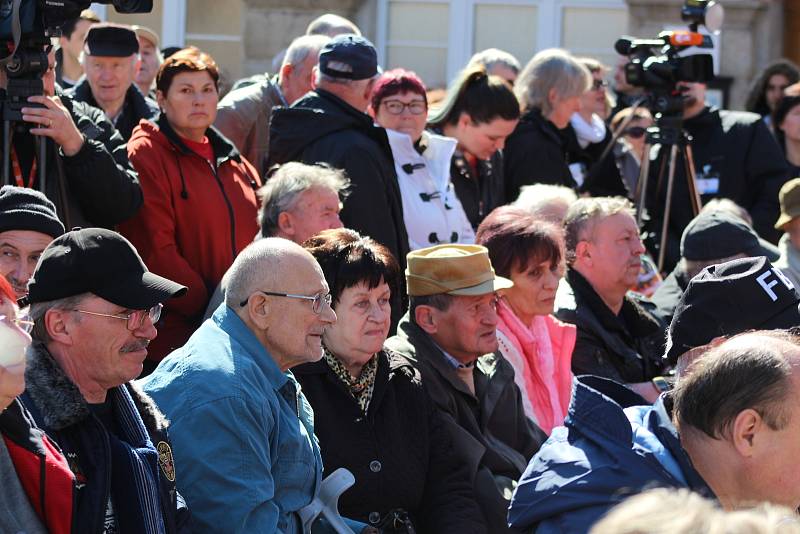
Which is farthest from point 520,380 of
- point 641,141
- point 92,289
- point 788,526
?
point 641,141

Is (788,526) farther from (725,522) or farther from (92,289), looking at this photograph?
(92,289)

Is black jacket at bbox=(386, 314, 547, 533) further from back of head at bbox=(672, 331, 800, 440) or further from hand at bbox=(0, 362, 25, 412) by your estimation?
hand at bbox=(0, 362, 25, 412)

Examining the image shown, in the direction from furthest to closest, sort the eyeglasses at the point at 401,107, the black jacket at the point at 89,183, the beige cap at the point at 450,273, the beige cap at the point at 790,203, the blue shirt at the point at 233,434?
the beige cap at the point at 790,203, the eyeglasses at the point at 401,107, the beige cap at the point at 450,273, the black jacket at the point at 89,183, the blue shirt at the point at 233,434

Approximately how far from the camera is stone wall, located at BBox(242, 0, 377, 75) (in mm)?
10430

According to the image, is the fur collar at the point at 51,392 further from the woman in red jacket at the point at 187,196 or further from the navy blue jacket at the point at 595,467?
the woman in red jacket at the point at 187,196

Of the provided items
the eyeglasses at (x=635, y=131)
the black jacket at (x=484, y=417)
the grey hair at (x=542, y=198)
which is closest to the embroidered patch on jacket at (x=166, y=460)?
the black jacket at (x=484, y=417)

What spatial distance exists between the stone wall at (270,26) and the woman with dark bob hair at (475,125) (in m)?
4.05

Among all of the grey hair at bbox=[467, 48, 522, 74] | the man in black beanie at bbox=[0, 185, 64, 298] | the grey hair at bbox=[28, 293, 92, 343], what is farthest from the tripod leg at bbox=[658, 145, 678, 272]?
the grey hair at bbox=[28, 293, 92, 343]

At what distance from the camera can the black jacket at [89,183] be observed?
4.59 meters

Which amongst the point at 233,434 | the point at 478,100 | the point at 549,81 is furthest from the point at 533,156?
the point at 233,434

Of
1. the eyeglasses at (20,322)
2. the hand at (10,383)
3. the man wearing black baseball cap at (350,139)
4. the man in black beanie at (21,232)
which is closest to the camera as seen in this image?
the hand at (10,383)

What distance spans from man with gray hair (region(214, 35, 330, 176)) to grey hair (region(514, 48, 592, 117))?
1296 mm

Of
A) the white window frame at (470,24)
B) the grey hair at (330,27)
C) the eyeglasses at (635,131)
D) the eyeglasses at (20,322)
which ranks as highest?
the white window frame at (470,24)

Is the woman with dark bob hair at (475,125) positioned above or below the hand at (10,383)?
above
